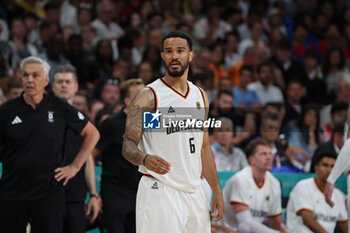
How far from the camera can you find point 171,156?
16.1 feet

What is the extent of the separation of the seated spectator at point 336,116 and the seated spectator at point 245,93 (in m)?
1.20

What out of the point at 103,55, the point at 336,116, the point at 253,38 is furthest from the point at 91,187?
the point at 253,38

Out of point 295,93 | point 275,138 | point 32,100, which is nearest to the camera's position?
point 32,100

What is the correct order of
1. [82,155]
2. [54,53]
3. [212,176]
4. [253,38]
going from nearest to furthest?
[212,176] < [82,155] < [54,53] < [253,38]

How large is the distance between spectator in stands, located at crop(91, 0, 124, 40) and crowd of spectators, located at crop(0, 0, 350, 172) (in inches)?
1.1

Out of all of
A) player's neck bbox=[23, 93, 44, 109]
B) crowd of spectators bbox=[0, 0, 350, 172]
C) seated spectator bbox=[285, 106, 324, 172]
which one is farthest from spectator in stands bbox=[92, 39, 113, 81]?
player's neck bbox=[23, 93, 44, 109]

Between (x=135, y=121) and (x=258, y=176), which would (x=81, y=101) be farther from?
(x=135, y=121)

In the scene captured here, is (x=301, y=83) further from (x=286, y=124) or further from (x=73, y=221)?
(x=73, y=221)

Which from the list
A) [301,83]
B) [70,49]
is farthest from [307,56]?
[70,49]

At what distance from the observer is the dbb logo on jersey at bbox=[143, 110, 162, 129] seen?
15.9ft

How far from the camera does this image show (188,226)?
4898mm

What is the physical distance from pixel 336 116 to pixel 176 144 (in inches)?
238

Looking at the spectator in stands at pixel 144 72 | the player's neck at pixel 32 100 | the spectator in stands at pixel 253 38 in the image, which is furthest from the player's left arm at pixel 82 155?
the spectator in stands at pixel 253 38

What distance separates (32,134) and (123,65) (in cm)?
577
